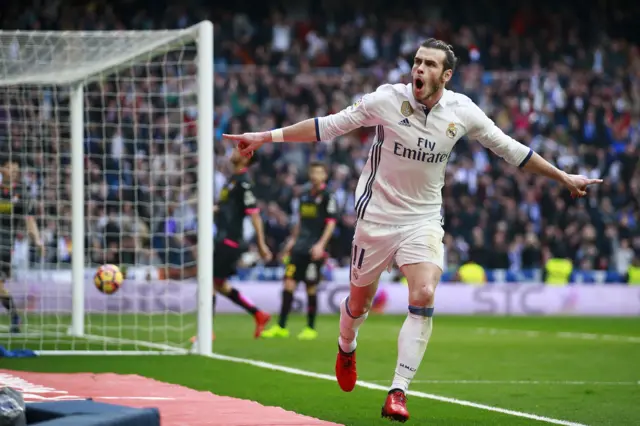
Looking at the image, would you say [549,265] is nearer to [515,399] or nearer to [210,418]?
[515,399]

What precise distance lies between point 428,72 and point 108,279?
6.64 meters

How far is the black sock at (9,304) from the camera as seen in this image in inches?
532

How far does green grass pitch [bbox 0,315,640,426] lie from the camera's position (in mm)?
7367

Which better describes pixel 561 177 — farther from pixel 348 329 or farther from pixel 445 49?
pixel 348 329

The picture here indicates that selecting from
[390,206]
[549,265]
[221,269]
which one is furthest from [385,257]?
[549,265]

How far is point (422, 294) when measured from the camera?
6.78m

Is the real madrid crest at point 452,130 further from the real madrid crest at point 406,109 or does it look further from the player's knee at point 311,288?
the player's knee at point 311,288

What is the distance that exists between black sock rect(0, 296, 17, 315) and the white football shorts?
7349 mm

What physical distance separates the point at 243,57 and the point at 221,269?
14802 millimetres

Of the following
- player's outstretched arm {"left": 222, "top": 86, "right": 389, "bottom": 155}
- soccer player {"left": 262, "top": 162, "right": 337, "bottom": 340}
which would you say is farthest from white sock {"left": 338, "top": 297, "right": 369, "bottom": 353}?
soccer player {"left": 262, "top": 162, "right": 337, "bottom": 340}

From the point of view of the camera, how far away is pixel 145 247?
18906mm

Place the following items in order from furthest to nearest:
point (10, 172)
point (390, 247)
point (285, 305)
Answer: point (285, 305) → point (10, 172) → point (390, 247)

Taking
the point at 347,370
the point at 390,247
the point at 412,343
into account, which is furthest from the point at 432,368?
the point at 412,343

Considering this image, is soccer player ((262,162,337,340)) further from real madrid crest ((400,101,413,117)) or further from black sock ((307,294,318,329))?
real madrid crest ((400,101,413,117))
